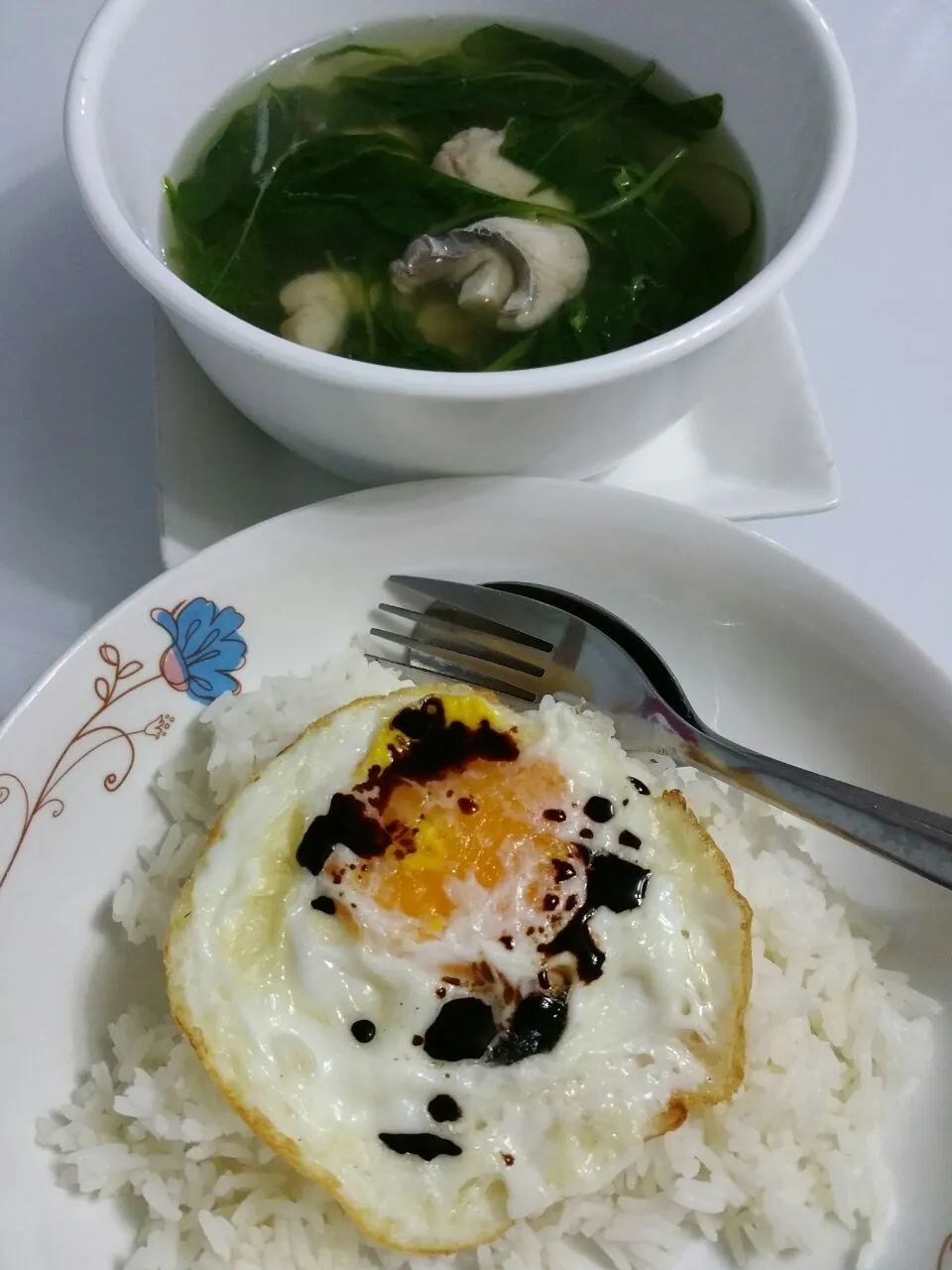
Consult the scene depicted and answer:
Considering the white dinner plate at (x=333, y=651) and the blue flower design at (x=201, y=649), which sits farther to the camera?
the blue flower design at (x=201, y=649)

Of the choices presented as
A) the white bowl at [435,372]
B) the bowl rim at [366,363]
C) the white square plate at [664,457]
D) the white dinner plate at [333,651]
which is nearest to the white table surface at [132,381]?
the white square plate at [664,457]

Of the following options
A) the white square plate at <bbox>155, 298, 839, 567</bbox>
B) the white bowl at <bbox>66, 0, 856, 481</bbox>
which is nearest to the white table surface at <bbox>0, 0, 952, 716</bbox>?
the white square plate at <bbox>155, 298, 839, 567</bbox>

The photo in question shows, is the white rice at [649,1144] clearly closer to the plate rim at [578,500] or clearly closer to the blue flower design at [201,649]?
the blue flower design at [201,649]

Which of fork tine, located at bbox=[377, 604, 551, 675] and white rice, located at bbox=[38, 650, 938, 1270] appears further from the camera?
fork tine, located at bbox=[377, 604, 551, 675]

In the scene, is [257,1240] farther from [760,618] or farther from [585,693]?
[760,618]

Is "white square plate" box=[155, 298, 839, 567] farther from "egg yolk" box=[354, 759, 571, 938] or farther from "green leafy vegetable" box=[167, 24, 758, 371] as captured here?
"egg yolk" box=[354, 759, 571, 938]
